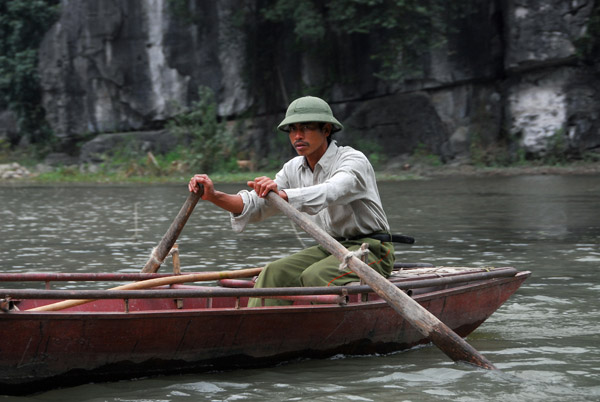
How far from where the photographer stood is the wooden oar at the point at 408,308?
4.54m

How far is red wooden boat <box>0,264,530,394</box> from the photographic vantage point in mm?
4113

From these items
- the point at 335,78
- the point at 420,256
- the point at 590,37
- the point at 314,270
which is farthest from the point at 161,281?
the point at 335,78

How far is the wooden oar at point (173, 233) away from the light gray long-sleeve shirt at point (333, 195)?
11.1 inches

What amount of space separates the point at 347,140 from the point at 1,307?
20.2 meters

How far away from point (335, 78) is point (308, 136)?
19.8m

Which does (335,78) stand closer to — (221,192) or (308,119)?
(308,119)

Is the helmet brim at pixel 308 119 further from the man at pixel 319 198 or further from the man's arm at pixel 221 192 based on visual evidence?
the man's arm at pixel 221 192

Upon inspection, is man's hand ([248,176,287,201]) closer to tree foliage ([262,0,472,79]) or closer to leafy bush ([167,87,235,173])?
tree foliage ([262,0,472,79])

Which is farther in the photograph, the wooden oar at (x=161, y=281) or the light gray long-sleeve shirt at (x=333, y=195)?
the light gray long-sleeve shirt at (x=333, y=195)

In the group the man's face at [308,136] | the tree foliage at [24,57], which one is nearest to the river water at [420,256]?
the man's face at [308,136]

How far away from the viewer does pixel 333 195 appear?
4777 mm

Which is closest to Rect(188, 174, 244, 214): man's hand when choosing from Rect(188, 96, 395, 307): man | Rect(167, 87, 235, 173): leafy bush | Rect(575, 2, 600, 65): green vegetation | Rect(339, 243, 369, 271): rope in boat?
Rect(188, 96, 395, 307): man

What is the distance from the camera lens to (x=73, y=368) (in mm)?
4289

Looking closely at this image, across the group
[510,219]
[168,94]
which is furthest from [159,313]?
[168,94]
